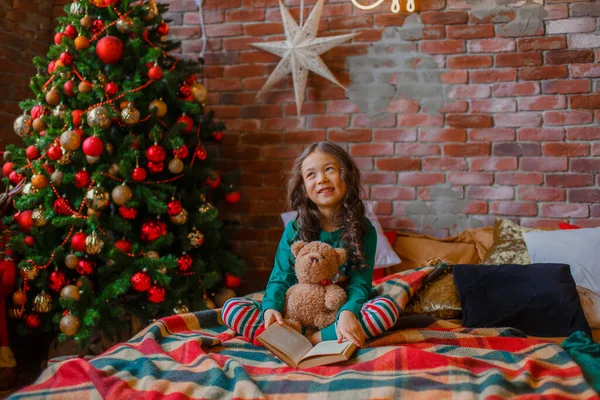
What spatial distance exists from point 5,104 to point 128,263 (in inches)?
48.3

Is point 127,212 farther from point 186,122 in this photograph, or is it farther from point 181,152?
point 186,122

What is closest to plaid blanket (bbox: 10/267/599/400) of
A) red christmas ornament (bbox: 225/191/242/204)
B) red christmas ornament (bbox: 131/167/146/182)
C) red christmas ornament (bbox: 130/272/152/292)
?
red christmas ornament (bbox: 130/272/152/292)

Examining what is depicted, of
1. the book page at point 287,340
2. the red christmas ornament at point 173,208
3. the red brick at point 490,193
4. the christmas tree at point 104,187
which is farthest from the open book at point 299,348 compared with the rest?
the red brick at point 490,193

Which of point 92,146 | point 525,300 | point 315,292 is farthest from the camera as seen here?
point 92,146

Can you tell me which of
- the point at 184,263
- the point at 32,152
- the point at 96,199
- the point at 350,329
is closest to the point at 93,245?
the point at 96,199

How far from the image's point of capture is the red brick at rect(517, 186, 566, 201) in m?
2.65

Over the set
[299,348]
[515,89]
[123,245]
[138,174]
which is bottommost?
[299,348]

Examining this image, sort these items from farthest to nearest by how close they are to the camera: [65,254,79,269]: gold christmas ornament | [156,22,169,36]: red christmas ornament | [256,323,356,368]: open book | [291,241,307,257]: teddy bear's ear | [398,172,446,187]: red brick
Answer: [398,172,446,187]: red brick → [156,22,169,36]: red christmas ornament → [65,254,79,269]: gold christmas ornament → [291,241,307,257]: teddy bear's ear → [256,323,356,368]: open book

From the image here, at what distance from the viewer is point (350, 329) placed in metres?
1.45

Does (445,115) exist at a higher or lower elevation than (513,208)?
higher

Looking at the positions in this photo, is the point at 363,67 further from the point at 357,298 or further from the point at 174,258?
the point at 357,298

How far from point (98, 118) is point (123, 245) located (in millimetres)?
549

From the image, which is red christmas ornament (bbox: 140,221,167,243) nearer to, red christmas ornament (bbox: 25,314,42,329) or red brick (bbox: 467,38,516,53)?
red christmas ornament (bbox: 25,314,42,329)

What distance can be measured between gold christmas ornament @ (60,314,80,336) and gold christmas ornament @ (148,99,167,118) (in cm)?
95
